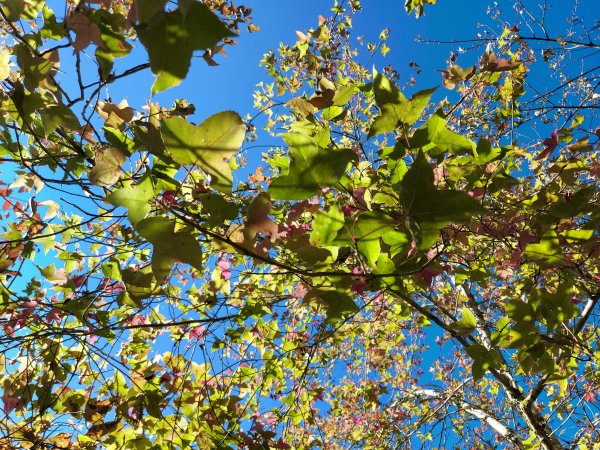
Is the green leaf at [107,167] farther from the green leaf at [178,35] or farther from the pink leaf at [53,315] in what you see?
the pink leaf at [53,315]

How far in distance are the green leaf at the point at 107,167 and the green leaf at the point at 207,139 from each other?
0.28 meters

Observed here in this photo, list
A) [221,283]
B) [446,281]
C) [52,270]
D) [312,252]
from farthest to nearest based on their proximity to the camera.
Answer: [446,281], [221,283], [52,270], [312,252]

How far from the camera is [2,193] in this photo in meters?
2.39

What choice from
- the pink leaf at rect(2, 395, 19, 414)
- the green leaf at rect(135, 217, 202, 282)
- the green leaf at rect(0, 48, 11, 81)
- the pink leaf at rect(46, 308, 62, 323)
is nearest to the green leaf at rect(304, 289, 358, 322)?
the green leaf at rect(135, 217, 202, 282)

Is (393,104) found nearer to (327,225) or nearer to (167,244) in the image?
(327,225)

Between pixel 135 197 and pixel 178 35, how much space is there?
27 centimetres

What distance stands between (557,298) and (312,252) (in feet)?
2.42

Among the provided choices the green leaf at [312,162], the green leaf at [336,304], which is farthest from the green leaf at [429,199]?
the green leaf at [336,304]

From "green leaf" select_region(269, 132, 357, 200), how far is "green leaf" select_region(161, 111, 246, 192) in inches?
3.8

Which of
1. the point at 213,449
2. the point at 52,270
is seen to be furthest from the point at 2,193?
the point at 213,449

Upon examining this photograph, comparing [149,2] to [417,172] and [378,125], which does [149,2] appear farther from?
[378,125]

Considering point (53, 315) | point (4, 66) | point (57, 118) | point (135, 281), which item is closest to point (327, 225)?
point (135, 281)

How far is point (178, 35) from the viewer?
1.83 ft

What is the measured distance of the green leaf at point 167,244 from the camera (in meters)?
0.75
